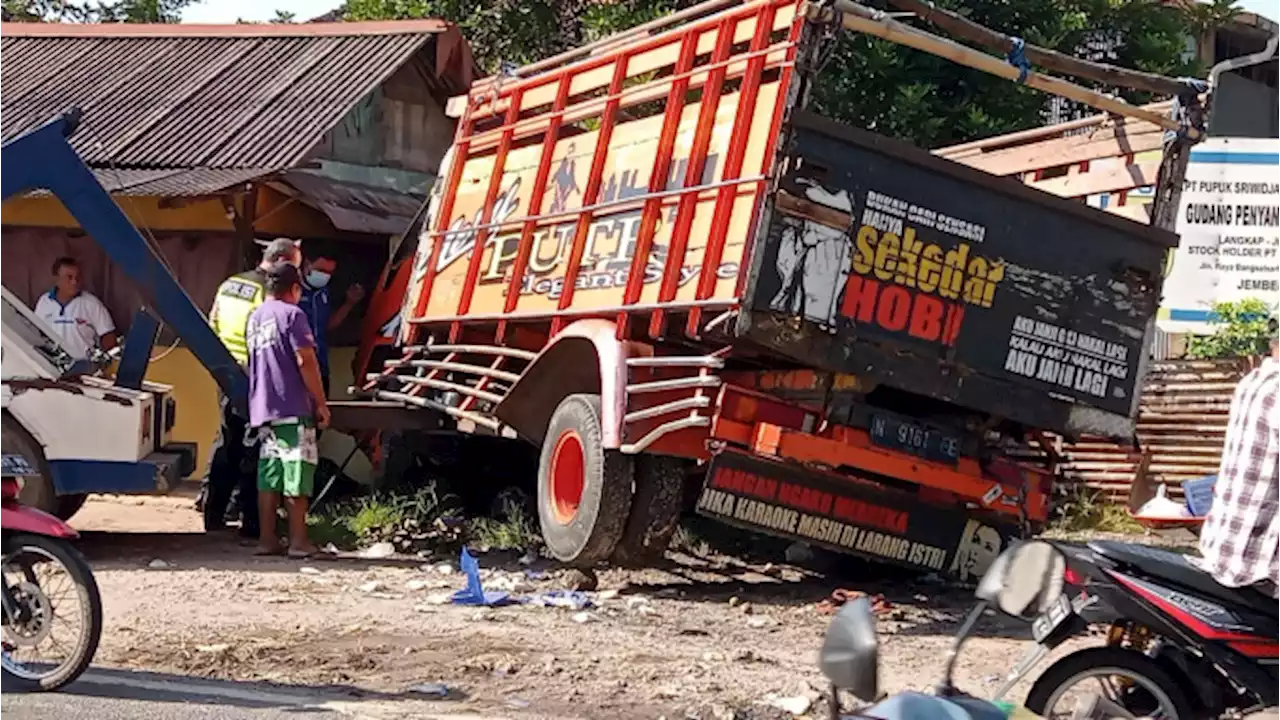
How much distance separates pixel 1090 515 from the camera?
10.9 meters

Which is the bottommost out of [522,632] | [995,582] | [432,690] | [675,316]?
[432,690]

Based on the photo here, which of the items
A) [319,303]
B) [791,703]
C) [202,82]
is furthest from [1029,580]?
[202,82]

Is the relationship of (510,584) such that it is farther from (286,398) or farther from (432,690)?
(432,690)

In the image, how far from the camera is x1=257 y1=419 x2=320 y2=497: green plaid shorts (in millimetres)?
9414

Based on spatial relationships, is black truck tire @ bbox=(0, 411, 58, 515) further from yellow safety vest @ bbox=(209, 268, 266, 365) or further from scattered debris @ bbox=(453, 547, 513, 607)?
scattered debris @ bbox=(453, 547, 513, 607)

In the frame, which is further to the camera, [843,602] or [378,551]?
[378,551]

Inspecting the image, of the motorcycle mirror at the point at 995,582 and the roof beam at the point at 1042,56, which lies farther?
the roof beam at the point at 1042,56

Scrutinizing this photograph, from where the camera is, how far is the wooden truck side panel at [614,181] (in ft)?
25.4

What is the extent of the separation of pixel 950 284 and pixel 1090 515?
372 cm

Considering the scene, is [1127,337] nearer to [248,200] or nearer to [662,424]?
[662,424]

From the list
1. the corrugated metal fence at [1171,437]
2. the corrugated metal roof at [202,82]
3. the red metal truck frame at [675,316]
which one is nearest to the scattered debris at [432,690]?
the red metal truck frame at [675,316]

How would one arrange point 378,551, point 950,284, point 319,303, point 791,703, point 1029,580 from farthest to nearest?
point 319,303, point 378,551, point 950,284, point 791,703, point 1029,580

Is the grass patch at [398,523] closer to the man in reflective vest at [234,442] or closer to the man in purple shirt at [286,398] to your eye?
the man in reflective vest at [234,442]

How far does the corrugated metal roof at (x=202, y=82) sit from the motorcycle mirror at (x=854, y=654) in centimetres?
1035
